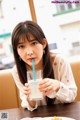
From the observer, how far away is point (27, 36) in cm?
120

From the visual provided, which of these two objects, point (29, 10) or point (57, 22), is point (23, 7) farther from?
point (57, 22)

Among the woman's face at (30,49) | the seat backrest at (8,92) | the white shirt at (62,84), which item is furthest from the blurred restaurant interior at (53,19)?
the woman's face at (30,49)

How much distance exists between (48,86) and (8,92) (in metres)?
1.07

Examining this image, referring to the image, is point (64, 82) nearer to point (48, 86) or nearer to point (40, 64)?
point (40, 64)

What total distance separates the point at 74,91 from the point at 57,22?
140 centimetres

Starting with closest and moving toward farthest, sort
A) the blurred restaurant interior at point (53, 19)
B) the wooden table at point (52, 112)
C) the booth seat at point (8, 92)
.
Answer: the wooden table at point (52, 112), the booth seat at point (8, 92), the blurred restaurant interior at point (53, 19)

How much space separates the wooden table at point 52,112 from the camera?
104 cm

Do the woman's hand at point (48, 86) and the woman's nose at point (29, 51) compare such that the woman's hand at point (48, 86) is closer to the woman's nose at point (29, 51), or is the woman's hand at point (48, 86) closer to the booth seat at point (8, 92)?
the woman's nose at point (29, 51)

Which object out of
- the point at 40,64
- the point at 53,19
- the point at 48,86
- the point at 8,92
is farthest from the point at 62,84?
the point at 53,19

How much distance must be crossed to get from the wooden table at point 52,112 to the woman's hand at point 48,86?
0.10 metres

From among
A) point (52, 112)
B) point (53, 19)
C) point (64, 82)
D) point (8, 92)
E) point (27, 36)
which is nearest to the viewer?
point (52, 112)

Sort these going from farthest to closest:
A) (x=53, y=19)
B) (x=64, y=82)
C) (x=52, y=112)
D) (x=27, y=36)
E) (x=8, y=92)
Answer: (x=53, y=19), (x=8, y=92), (x=64, y=82), (x=27, y=36), (x=52, y=112)

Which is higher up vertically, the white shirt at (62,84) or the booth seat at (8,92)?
the white shirt at (62,84)

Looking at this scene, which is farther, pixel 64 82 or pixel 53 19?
pixel 53 19
